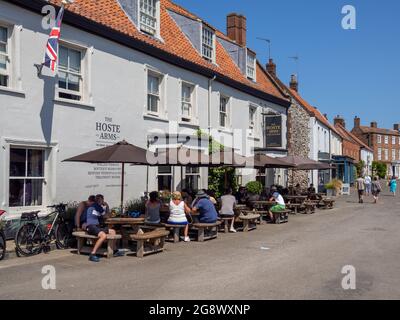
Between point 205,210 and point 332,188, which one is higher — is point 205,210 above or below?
below

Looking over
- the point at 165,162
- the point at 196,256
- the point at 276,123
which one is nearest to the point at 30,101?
the point at 165,162

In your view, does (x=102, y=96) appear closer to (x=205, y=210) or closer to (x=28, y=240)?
(x=205, y=210)

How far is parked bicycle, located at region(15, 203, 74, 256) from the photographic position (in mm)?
9750

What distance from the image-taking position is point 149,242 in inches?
409

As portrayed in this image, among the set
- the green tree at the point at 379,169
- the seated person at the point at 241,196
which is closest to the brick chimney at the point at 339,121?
the green tree at the point at 379,169

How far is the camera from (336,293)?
22.5ft

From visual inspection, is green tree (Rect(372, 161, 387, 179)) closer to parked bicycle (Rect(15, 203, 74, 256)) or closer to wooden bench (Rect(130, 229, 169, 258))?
wooden bench (Rect(130, 229, 169, 258))

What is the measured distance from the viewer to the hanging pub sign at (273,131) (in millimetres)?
24234

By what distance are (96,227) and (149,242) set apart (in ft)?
4.26

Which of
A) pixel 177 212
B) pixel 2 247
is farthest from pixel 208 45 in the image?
pixel 2 247

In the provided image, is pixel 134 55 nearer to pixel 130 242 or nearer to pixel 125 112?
pixel 125 112

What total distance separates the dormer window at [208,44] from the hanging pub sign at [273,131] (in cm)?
520

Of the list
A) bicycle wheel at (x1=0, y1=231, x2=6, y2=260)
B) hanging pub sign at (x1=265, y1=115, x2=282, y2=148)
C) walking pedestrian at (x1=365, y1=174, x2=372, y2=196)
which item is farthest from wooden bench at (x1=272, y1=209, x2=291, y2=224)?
walking pedestrian at (x1=365, y1=174, x2=372, y2=196)

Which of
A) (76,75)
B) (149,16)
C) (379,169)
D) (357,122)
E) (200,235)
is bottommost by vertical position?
(200,235)
